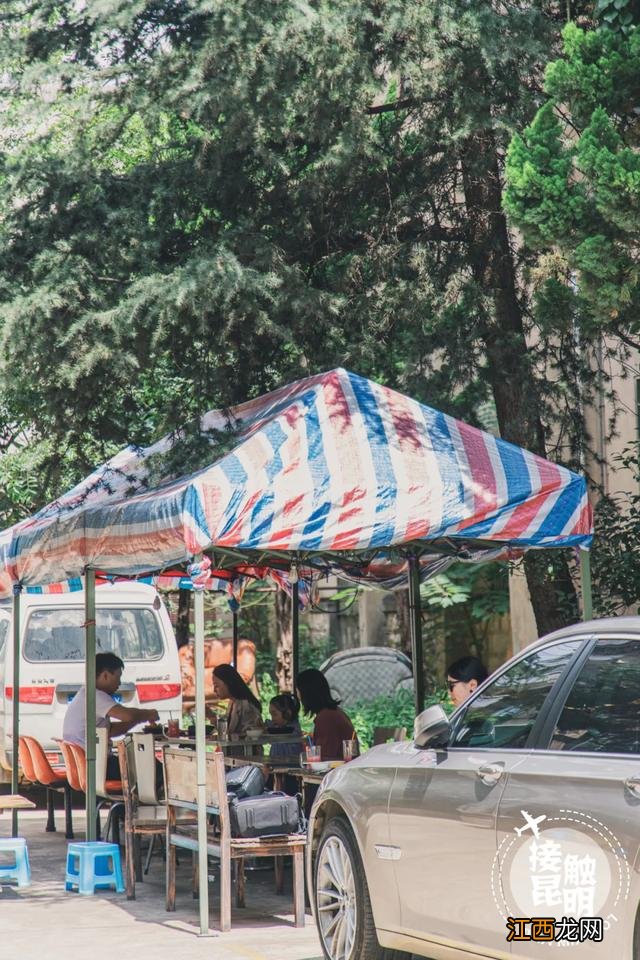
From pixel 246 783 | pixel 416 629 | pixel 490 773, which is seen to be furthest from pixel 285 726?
pixel 490 773

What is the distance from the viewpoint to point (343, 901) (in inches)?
269

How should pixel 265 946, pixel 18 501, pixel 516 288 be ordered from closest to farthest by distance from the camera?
pixel 265 946 → pixel 516 288 → pixel 18 501

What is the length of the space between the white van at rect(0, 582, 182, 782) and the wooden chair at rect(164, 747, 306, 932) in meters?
6.21

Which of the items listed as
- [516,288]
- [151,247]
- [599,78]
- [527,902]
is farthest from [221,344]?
[527,902]

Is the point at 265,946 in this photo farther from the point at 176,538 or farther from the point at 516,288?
the point at 516,288

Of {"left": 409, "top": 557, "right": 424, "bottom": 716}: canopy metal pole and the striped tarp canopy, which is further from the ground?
the striped tarp canopy

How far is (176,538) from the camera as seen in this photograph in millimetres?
8664

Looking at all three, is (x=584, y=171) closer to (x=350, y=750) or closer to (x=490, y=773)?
(x=350, y=750)

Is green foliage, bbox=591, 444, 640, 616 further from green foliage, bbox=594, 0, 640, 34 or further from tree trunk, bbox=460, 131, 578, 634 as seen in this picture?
green foliage, bbox=594, 0, 640, 34

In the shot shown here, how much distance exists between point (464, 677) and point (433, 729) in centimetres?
423

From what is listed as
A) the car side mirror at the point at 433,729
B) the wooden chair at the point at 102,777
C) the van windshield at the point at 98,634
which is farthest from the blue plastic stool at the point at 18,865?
the van windshield at the point at 98,634

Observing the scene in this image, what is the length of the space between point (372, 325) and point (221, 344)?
1.47 meters

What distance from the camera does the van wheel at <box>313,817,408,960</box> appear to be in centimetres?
657

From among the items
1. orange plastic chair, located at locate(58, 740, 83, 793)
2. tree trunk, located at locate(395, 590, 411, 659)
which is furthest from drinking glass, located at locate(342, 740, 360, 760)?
tree trunk, located at locate(395, 590, 411, 659)
